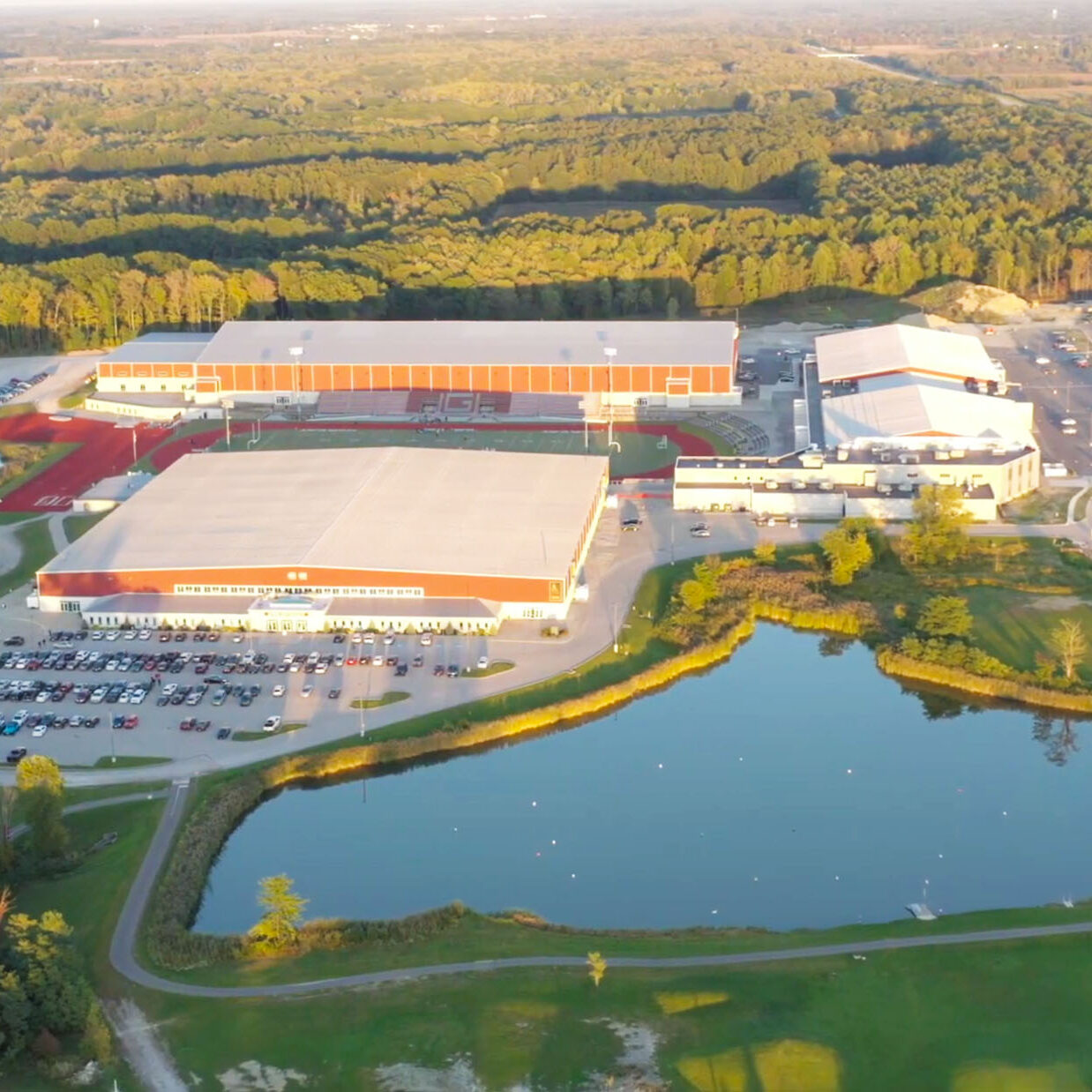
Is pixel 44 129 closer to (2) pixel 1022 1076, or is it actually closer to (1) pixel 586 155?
(1) pixel 586 155

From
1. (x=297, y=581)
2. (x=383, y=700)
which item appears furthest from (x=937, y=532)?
(x=297, y=581)

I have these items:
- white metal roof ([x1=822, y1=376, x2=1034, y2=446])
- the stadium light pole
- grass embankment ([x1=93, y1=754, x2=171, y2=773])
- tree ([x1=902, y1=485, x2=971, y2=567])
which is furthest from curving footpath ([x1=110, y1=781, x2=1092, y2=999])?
the stadium light pole

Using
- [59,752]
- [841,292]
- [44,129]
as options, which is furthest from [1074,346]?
[44,129]

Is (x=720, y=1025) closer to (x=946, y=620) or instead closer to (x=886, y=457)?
(x=946, y=620)

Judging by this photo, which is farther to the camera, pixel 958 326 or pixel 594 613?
pixel 958 326

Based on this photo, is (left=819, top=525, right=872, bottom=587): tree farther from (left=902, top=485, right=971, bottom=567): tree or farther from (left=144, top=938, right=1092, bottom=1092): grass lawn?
(left=144, top=938, right=1092, bottom=1092): grass lawn

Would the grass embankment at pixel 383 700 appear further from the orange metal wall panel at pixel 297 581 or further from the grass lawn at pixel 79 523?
the grass lawn at pixel 79 523
